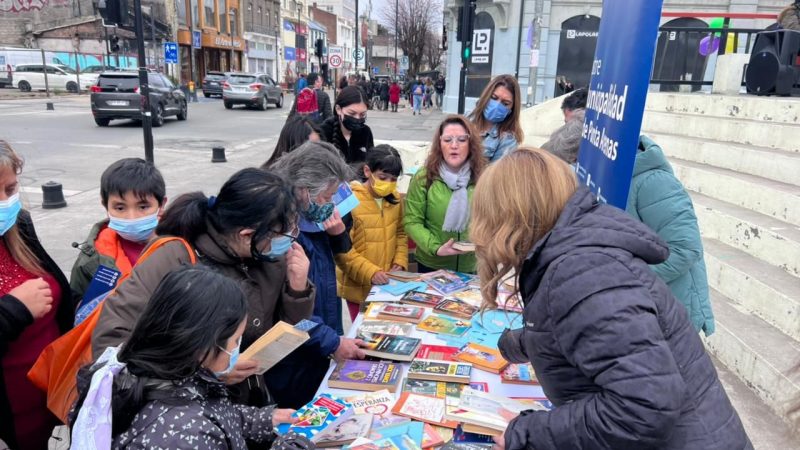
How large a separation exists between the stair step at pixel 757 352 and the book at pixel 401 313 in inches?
83.8

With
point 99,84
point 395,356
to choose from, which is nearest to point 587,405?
point 395,356

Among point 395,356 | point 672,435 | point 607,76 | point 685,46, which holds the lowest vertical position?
point 395,356

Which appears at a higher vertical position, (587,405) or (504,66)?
(504,66)

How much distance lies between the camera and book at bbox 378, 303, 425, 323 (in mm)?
2904

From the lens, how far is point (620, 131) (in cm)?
183

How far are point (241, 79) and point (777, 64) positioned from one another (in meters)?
22.5

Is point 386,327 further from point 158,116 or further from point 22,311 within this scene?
point 158,116

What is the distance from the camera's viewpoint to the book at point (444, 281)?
334 centimetres

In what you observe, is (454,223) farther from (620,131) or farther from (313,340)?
(620,131)

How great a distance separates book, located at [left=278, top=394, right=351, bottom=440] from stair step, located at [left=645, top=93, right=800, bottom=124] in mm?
6659

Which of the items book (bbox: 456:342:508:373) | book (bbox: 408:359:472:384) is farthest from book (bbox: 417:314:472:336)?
book (bbox: 408:359:472:384)

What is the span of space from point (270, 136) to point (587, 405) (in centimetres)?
1571

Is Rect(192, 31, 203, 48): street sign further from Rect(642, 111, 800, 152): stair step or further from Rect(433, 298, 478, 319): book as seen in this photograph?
Rect(433, 298, 478, 319): book

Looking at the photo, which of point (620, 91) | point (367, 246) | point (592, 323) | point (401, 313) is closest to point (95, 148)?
point (367, 246)
